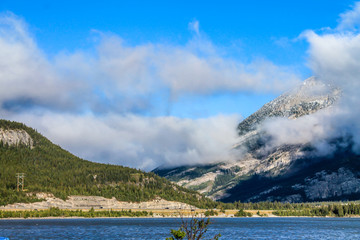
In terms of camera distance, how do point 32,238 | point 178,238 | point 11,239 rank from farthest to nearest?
point 32,238, point 11,239, point 178,238

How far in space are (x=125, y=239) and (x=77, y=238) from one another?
18609 millimetres

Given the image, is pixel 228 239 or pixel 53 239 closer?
pixel 53 239

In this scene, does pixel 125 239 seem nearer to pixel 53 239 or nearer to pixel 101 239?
pixel 101 239

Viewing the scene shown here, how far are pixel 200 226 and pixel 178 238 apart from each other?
8654 mm

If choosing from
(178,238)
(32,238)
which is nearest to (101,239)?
(32,238)

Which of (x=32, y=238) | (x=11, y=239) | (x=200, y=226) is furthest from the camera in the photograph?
(x=32, y=238)

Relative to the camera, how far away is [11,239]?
17250cm

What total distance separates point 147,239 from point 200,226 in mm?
119294

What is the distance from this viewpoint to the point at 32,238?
604 ft

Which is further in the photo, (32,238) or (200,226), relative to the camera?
(32,238)

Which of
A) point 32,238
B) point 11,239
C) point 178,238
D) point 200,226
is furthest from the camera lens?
point 32,238

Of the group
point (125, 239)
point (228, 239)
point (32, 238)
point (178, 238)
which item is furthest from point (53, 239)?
point (178, 238)

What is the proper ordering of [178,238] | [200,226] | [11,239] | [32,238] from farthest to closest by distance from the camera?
[32,238] → [11,239] → [178,238] → [200,226]

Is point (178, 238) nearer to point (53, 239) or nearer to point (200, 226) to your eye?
point (200, 226)
